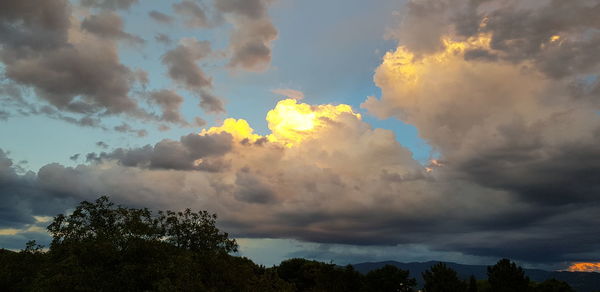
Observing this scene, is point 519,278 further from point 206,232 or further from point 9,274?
point 9,274

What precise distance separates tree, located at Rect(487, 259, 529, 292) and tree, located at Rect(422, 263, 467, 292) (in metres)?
6.49

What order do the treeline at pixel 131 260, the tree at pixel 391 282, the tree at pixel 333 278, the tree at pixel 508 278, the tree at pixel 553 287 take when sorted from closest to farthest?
1. the treeline at pixel 131 260
2. the tree at pixel 508 278
3. the tree at pixel 553 287
4. the tree at pixel 333 278
5. the tree at pixel 391 282

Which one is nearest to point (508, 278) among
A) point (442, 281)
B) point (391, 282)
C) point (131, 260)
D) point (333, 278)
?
point (442, 281)

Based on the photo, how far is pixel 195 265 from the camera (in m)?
38.9

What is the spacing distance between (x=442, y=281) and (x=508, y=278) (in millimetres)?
12155

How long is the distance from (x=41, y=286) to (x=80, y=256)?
3.93 metres

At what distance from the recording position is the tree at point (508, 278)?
272 ft

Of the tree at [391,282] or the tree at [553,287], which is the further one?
the tree at [391,282]

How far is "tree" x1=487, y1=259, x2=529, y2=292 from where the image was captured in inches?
3260

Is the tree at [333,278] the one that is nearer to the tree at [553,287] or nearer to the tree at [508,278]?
the tree at [508,278]

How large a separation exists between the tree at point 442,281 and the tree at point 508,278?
6.49m

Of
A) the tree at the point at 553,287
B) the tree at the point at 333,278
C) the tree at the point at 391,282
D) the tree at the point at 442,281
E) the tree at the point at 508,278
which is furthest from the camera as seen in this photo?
the tree at the point at 391,282

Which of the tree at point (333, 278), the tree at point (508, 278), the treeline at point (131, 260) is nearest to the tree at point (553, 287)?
the tree at point (508, 278)

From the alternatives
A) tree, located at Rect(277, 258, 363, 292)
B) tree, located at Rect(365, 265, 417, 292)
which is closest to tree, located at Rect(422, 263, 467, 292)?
tree, located at Rect(365, 265, 417, 292)
